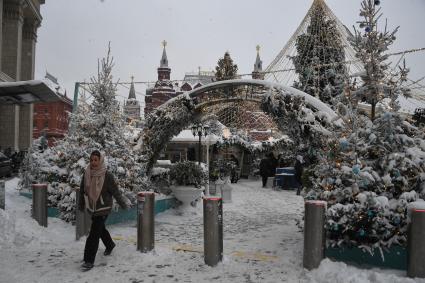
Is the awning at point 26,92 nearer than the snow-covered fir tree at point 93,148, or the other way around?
the snow-covered fir tree at point 93,148

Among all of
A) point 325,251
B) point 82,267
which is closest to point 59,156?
point 82,267

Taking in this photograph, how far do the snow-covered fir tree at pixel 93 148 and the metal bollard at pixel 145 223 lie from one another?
2.40 meters

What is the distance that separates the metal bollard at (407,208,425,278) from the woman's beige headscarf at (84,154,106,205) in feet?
13.4

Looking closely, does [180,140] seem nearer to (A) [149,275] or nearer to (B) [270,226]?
(B) [270,226]

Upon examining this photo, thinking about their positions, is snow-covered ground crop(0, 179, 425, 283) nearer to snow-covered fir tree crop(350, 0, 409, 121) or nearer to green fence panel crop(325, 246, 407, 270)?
green fence panel crop(325, 246, 407, 270)

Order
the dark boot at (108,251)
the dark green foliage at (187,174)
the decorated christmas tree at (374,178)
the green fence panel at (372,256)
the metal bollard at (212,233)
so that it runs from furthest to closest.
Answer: the dark green foliage at (187,174), the dark boot at (108,251), the metal bollard at (212,233), the decorated christmas tree at (374,178), the green fence panel at (372,256)

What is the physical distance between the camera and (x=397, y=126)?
5.65 meters

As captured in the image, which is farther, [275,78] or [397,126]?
[275,78]

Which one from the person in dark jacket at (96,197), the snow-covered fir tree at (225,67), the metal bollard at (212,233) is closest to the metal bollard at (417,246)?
the metal bollard at (212,233)

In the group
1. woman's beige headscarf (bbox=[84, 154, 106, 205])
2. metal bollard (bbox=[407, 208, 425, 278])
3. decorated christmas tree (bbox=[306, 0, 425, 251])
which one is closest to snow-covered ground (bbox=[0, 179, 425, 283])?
metal bollard (bbox=[407, 208, 425, 278])

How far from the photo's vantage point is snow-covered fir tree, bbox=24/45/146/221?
8.38 m

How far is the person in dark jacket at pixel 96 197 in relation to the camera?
18.3 ft

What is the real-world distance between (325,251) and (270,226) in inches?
141

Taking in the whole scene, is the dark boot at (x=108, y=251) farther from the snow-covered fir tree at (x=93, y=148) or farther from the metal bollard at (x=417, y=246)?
the metal bollard at (x=417, y=246)
